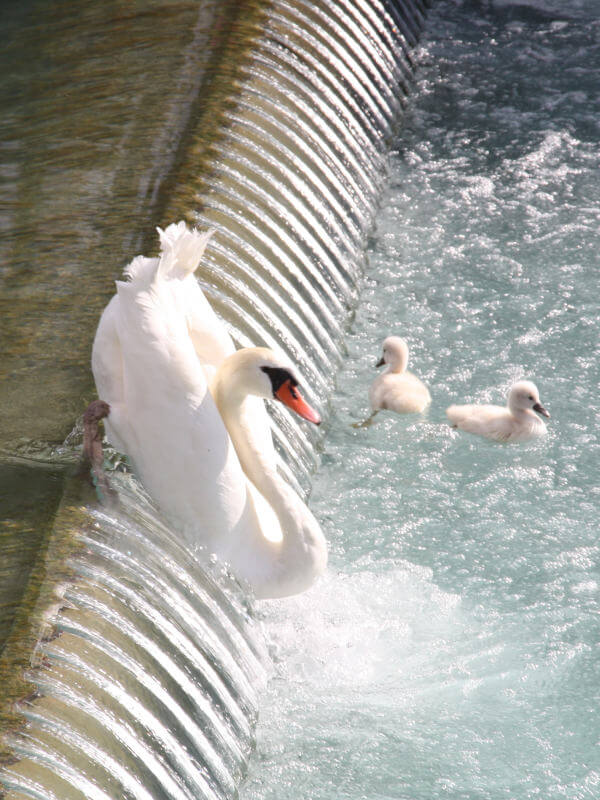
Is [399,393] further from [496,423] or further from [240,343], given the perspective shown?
[240,343]

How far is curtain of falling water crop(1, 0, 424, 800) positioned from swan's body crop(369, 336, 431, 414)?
0.28 metres

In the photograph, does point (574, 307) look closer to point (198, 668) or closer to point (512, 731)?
point (512, 731)

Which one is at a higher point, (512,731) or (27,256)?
(27,256)

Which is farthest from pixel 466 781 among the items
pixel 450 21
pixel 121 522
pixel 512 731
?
pixel 450 21

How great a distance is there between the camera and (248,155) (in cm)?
470

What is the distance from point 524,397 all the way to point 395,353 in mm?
501

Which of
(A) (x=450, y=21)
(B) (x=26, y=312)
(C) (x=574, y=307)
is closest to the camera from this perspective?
(B) (x=26, y=312)

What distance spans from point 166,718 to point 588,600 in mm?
1406

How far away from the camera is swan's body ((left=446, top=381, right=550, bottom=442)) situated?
3.96 metres

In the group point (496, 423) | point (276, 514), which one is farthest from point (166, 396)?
point (496, 423)

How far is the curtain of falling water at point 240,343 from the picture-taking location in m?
2.54

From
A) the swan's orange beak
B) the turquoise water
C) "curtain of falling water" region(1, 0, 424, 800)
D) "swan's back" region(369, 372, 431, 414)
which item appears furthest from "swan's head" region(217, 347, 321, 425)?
"swan's back" region(369, 372, 431, 414)

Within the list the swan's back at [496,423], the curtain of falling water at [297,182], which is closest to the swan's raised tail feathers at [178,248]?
the curtain of falling water at [297,182]

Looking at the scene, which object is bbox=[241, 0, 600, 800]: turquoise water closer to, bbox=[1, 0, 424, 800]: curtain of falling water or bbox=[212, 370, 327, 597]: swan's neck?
bbox=[1, 0, 424, 800]: curtain of falling water
